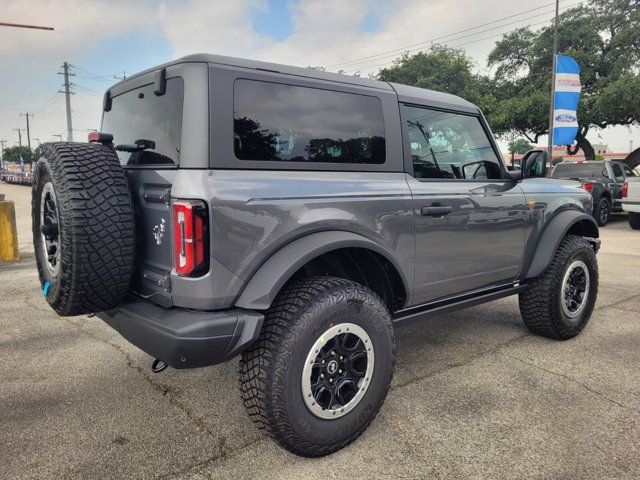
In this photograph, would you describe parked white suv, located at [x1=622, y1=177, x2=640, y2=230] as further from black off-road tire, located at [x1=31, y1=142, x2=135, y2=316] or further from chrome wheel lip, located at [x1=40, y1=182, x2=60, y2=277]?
chrome wheel lip, located at [x1=40, y1=182, x2=60, y2=277]

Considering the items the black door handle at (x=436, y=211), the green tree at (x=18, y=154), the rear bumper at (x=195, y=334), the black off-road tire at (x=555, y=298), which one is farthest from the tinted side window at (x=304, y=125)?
the green tree at (x=18, y=154)

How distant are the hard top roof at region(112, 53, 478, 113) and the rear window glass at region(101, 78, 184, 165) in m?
0.13

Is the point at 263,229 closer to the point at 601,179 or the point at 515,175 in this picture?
the point at 515,175

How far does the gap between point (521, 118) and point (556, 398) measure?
746 inches

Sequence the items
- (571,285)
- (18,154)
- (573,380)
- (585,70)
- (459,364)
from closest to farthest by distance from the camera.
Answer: (573,380) → (459,364) → (571,285) → (585,70) → (18,154)

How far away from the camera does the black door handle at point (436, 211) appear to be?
2.81 metres

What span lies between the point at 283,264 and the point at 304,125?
78 centimetres

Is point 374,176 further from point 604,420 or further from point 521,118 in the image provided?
point 521,118

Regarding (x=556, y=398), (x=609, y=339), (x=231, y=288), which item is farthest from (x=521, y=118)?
(x=231, y=288)

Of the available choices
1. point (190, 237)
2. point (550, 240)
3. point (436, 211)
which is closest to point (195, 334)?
point (190, 237)

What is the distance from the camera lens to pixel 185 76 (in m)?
A: 2.17

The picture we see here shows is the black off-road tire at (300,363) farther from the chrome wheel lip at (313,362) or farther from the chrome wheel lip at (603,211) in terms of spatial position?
the chrome wheel lip at (603,211)

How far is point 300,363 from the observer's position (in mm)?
2156

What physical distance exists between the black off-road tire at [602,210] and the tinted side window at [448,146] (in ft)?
35.6
